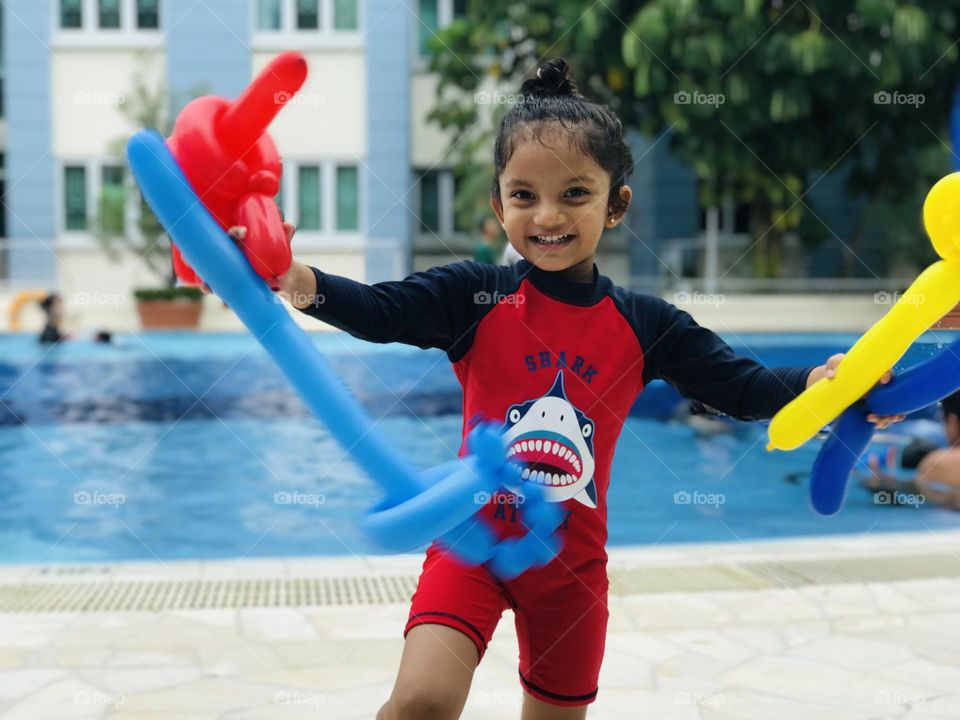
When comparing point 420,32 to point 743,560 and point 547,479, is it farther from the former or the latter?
point 547,479

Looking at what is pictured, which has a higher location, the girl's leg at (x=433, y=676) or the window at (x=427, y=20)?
the window at (x=427, y=20)

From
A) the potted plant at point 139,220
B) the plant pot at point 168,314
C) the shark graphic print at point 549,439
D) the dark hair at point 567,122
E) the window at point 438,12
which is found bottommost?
the plant pot at point 168,314

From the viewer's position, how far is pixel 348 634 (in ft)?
11.0

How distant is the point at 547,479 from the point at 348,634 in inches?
60.5

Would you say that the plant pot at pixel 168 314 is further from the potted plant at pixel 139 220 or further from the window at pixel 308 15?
the window at pixel 308 15

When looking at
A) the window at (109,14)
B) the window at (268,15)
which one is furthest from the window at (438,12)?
the window at (109,14)

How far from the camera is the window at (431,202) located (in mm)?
18844

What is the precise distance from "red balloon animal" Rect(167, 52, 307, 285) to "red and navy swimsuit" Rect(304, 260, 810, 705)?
23 centimetres

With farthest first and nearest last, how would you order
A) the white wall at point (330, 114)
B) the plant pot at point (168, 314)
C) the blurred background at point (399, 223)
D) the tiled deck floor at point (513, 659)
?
the white wall at point (330, 114)
the plant pot at point (168, 314)
the blurred background at point (399, 223)
the tiled deck floor at point (513, 659)

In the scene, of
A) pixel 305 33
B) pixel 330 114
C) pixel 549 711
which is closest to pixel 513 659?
pixel 549 711

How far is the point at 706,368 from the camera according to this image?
217 cm

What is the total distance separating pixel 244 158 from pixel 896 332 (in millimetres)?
1205

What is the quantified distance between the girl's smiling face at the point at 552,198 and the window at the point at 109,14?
1778 centimetres

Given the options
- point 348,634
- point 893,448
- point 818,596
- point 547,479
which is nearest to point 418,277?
point 547,479
